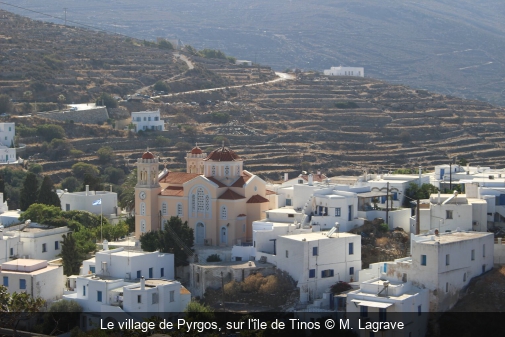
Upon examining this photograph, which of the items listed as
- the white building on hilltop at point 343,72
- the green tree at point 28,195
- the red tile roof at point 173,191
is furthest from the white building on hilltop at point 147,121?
the white building on hilltop at point 343,72

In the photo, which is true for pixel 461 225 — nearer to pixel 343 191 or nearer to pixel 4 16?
pixel 343 191

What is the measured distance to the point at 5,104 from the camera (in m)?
85.1

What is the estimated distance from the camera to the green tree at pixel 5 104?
8488 cm

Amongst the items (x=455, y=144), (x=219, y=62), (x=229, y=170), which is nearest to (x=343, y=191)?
(x=229, y=170)

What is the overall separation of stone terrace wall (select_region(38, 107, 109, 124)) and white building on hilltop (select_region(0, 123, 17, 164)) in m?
8.38

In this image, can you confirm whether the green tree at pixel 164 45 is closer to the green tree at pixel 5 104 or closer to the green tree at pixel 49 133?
the green tree at pixel 5 104

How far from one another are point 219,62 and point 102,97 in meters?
30.7

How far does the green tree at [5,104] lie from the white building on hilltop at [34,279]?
4306cm

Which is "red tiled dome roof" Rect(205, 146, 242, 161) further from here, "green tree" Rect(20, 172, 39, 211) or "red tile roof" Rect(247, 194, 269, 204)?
"green tree" Rect(20, 172, 39, 211)

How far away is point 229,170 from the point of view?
48469 millimetres

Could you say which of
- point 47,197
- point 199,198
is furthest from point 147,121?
point 199,198

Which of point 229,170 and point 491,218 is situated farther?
point 229,170

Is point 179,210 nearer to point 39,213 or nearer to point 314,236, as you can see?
point 39,213

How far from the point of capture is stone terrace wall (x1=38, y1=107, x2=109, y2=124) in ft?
279
